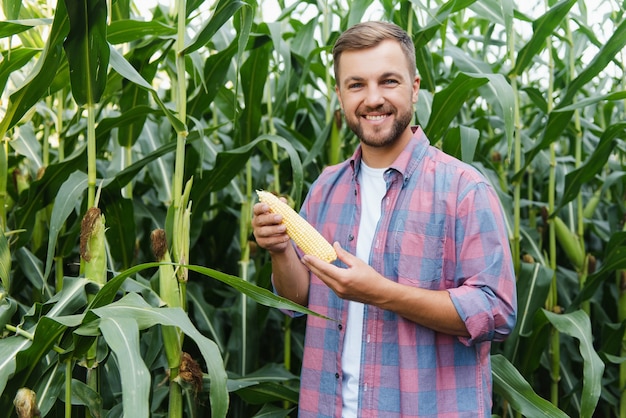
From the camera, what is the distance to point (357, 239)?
186 centimetres

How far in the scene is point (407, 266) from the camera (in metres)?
1.76

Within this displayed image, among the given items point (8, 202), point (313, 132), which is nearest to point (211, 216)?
point (313, 132)

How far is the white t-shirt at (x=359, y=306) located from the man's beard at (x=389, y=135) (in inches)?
4.7

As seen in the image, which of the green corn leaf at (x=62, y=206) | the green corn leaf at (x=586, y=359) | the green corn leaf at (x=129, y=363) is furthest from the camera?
the green corn leaf at (x=586, y=359)

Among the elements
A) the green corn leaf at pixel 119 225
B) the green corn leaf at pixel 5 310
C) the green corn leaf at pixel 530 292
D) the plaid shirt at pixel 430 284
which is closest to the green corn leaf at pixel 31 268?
the green corn leaf at pixel 119 225

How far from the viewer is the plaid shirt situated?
1692 millimetres

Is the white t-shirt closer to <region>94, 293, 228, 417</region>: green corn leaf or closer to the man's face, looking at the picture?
the man's face

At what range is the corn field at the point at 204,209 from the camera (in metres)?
1.71

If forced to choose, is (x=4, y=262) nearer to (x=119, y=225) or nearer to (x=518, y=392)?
(x=119, y=225)

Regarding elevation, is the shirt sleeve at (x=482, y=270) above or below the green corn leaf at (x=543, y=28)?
below

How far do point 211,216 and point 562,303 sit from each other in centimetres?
165

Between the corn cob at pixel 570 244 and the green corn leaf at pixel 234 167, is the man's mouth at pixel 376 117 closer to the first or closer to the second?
the green corn leaf at pixel 234 167

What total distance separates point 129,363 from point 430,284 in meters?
0.79

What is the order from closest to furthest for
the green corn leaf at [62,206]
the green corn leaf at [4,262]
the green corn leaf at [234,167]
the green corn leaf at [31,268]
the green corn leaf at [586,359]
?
the green corn leaf at [4,262] < the green corn leaf at [62,206] < the green corn leaf at [586,359] < the green corn leaf at [234,167] < the green corn leaf at [31,268]
